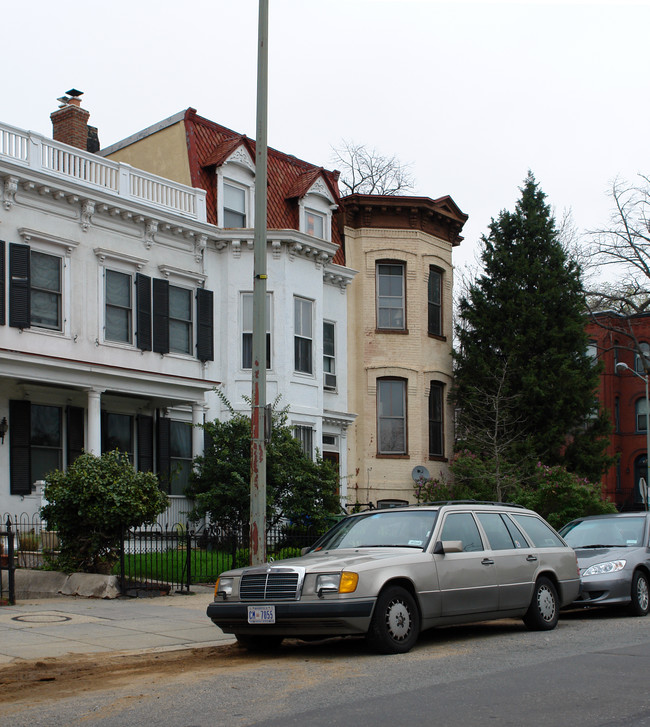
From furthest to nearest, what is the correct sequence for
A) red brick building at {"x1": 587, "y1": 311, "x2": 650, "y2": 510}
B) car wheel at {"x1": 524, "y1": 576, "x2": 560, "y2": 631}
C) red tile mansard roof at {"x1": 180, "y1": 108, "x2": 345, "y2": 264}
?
red brick building at {"x1": 587, "y1": 311, "x2": 650, "y2": 510}
red tile mansard roof at {"x1": 180, "y1": 108, "x2": 345, "y2": 264}
car wheel at {"x1": 524, "y1": 576, "x2": 560, "y2": 631}

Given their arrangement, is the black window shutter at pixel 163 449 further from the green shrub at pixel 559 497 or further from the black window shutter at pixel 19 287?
the green shrub at pixel 559 497

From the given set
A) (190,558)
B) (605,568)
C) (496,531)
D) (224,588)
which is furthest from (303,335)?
(224,588)

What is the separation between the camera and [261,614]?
9.80 meters

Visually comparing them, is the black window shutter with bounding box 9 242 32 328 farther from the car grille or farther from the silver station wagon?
the car grille

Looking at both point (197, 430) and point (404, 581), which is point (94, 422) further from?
point (404, 581)

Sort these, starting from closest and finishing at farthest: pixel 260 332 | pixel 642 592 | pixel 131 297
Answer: pixel 260 332
pixel 642 592
pixel 131 297

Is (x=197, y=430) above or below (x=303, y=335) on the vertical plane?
below

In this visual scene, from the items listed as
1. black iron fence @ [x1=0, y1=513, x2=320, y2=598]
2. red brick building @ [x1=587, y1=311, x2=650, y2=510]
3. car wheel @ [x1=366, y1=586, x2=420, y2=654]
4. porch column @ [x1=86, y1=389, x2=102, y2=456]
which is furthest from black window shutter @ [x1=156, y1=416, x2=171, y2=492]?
red brick building @ [x1=587, y1=311, x2=650, y2=510]

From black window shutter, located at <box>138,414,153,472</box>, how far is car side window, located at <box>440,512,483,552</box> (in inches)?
509

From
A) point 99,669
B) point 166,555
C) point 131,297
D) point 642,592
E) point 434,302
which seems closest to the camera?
point 99,669

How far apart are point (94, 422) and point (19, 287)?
3.22 metres

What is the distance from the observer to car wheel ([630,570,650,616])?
13.4m

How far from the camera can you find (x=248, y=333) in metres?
25.3

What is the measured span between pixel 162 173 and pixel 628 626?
60.1 ft
